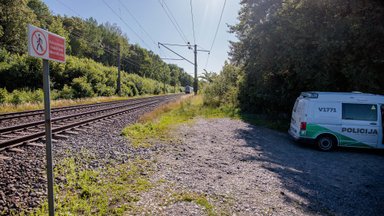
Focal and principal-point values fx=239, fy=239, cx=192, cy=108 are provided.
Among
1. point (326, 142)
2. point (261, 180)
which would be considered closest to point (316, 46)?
point (326, 142)

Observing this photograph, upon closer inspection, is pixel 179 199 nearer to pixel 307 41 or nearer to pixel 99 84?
pixel 307 41

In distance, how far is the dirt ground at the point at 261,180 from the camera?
4125 mm

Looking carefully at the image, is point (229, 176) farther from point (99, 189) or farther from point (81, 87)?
point (81, 87)

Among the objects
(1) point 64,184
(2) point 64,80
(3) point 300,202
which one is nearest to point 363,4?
(3) point 300,202

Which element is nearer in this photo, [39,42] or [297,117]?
[39,42]

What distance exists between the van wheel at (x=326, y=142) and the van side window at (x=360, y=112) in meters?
0.96

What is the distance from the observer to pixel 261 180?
538 cm

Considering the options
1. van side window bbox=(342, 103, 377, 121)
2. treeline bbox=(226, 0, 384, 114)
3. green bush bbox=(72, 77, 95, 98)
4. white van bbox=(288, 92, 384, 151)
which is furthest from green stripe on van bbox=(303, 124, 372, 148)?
green bush bbox=(72, 77, 95, 98)

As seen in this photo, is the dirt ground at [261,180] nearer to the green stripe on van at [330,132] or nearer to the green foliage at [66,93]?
the green stripe on van at [330,132]

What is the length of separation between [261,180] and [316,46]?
9357 millimetres

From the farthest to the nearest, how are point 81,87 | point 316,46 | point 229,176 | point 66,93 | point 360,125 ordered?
point 81,87 < point 66,93 < point 316,46 < point 360,125 < point 229,176

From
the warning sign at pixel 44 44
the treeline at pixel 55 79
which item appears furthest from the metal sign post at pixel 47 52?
the treeline at pixel 55 79

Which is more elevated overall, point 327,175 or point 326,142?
point 326,142

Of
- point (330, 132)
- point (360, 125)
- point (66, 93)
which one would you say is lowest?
point (330, 132)
